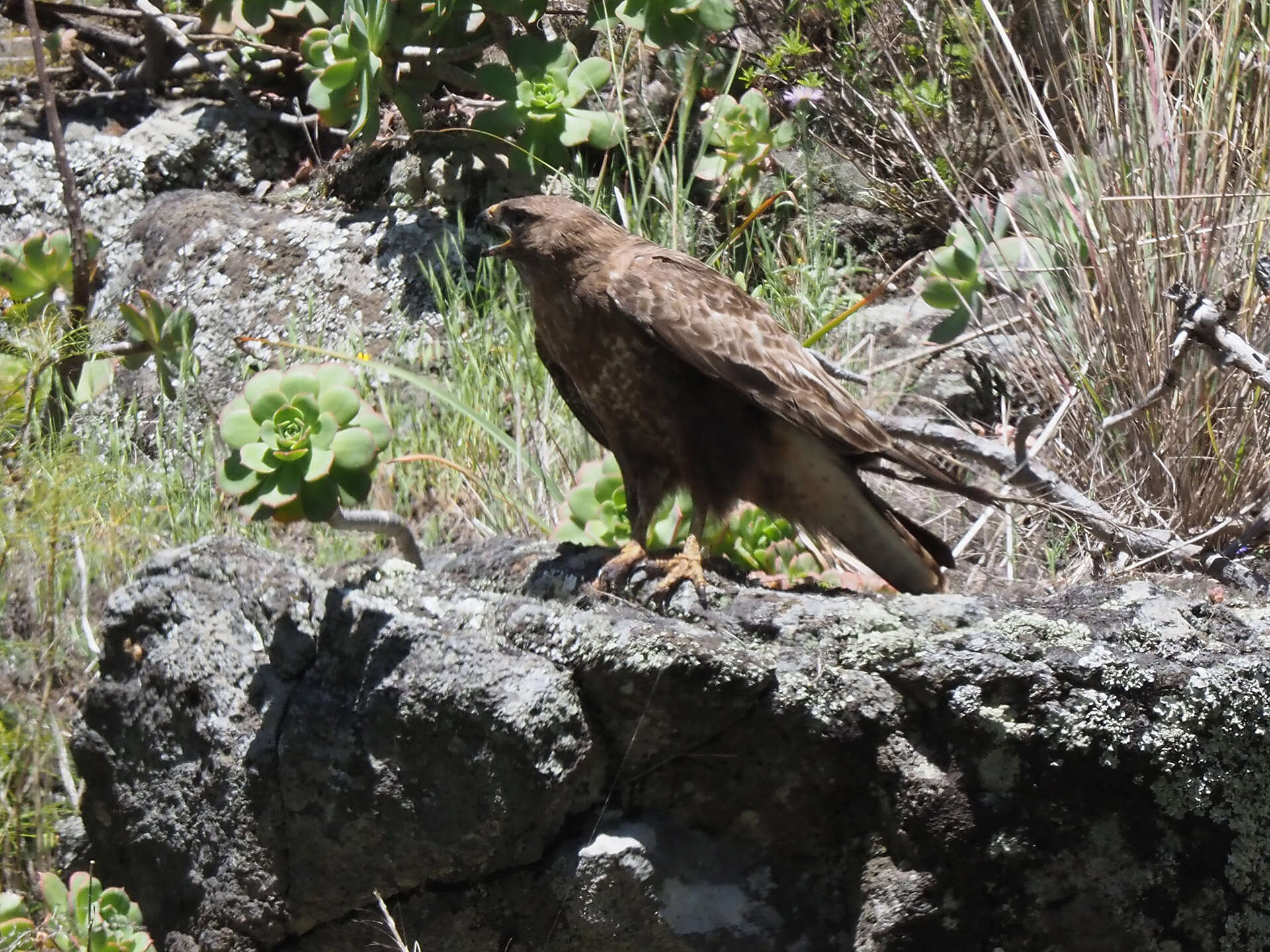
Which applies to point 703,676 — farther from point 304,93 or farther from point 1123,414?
point 304,93

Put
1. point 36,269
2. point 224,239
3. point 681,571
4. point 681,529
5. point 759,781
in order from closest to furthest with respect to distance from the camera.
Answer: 1. point 759,781
2. point 681,571
3. point 681,529
4. point 36,269
5. point 224,239

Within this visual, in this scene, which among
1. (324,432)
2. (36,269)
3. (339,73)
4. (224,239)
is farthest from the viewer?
(224,239)

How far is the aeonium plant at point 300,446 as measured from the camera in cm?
219

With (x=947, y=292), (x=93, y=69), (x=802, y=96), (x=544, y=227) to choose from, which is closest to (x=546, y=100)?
(x=802, y=96)

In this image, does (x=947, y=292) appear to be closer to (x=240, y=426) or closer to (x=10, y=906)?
(x=240, y=426)

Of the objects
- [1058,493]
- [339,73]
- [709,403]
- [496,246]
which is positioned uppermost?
[339,73]

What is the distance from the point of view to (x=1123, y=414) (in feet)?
9.72

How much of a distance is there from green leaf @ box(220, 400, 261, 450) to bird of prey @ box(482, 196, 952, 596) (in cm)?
90

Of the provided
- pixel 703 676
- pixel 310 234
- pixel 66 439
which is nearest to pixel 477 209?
pixel 310 234

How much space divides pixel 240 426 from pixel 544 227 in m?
1.17

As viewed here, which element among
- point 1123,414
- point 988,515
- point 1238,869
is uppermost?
point 1123,414

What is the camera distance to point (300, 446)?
219 centimetres

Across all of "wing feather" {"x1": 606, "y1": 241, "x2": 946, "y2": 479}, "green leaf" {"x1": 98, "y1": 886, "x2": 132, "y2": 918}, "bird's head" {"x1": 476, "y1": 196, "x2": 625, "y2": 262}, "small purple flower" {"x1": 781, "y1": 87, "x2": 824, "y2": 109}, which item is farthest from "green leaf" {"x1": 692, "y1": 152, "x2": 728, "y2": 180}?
"green leaf" {"x1": 98, "y1": 886, "x2": 132, "y2": 918}

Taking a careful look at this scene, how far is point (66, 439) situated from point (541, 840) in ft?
7.69
